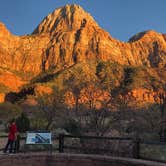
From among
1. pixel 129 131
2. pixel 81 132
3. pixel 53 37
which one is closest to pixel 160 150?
pixel 81 132

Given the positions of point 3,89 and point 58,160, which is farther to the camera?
point 3,89

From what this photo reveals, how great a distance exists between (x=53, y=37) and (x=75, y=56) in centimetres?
2782

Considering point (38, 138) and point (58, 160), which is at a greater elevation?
point (38, 138)

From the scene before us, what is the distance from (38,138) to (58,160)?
1.56 metres

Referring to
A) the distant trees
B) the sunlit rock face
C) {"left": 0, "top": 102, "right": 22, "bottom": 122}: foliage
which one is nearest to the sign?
the distant trees

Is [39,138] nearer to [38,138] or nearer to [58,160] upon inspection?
[38,138]

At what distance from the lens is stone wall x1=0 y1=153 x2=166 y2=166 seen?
48.6 feet

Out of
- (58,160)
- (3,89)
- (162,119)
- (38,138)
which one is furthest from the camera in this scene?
(3,89)

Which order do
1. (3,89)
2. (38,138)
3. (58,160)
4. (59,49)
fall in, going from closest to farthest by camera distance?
(58,160), (38,138), (3,89), (59,49)

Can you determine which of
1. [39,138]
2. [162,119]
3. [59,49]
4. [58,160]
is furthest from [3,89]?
[58,160]

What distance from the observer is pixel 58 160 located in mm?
15617

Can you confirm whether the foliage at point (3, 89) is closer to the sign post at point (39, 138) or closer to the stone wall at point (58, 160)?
the sign post at point (39, 138)

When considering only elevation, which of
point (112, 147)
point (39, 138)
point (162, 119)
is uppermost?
point (162, 119)

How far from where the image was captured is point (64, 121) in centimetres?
3966
